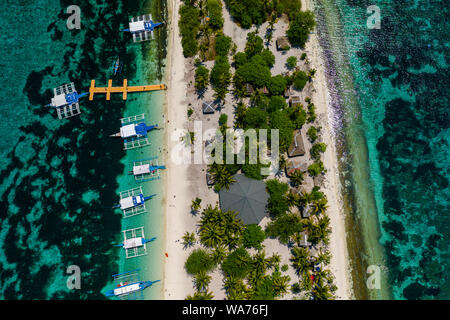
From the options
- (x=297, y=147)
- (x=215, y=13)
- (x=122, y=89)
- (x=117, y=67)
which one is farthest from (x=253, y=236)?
(x=215, y=13)

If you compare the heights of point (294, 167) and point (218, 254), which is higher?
point (294, 167)

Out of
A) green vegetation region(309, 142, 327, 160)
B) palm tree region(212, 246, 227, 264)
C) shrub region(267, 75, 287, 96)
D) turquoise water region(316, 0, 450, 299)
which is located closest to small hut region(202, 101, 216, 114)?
shrub region(267, 75, 287, 96)

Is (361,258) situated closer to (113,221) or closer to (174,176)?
(174,176)

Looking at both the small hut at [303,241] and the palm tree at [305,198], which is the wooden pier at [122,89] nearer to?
the palm tree at [305,198]

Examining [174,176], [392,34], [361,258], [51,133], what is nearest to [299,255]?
[361,258]

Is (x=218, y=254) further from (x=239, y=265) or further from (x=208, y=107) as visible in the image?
A: (x=208, y=107)

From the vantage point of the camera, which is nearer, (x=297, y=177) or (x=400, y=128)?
(x=297, y=177)
